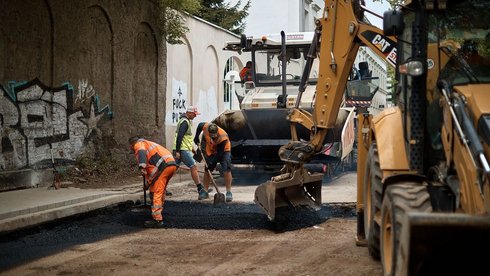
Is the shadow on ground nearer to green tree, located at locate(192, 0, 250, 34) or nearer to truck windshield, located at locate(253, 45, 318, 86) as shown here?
truck windshield, located at locate(253, 45, 318, 86)

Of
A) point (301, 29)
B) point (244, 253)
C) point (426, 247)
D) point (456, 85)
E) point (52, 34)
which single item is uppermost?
point (301, 29)

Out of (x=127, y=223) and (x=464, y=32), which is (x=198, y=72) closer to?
(x=127, y=223)

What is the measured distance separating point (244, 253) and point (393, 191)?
255cm

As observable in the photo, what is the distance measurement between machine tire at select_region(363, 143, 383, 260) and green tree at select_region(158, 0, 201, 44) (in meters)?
10.5

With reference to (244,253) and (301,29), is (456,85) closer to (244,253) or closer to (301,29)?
(244,253)

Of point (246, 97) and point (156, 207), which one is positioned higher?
point (246, 97)

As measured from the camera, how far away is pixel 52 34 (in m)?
12.1

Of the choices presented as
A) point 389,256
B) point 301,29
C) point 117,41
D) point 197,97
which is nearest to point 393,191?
point 389,256

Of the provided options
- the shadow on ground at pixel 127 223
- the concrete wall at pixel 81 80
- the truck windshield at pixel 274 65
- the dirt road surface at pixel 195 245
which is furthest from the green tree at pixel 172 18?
the dirt road surface at pixel 195 245

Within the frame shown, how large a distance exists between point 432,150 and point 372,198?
112cm

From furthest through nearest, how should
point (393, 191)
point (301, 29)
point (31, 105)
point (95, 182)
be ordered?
1. point (301, 29)
2. point (95, 182)
3. point (31, 105)
4. point (393, 191)

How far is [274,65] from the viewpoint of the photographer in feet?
46.5

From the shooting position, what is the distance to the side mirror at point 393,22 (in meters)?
4.92

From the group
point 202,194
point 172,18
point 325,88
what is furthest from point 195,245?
point 172,18
